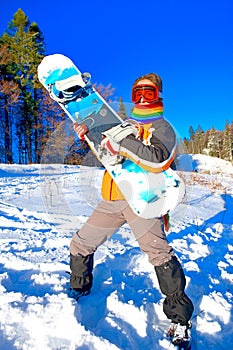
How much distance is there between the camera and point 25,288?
8.13ft

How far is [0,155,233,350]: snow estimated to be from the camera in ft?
6.33

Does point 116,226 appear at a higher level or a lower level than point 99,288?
higher

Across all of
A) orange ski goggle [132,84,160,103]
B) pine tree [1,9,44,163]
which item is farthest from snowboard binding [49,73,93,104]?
pine tree [1,9,44,163]

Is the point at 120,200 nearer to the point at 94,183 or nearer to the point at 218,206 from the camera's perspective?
the point at 94,183

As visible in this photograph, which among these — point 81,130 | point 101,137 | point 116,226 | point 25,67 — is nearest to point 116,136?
point 101,137

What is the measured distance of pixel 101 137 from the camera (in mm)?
2092

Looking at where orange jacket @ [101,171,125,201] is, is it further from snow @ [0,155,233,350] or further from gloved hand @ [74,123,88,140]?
snow @ [0,155,233,350]

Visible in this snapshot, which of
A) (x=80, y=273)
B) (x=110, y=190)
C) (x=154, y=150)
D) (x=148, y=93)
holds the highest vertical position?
(x=148, y=93)

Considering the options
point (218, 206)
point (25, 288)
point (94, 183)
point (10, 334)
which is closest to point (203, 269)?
point (94, 183)

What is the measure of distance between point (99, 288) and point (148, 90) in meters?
1.74

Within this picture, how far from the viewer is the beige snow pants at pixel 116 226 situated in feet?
6.77

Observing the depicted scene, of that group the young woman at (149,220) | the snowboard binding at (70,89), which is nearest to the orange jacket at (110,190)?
the young woman at (149,220)

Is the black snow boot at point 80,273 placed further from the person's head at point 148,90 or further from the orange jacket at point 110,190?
the person's head at point 148,90

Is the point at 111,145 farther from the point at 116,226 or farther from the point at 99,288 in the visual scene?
the point at 99,288
